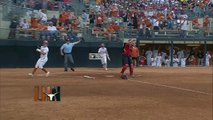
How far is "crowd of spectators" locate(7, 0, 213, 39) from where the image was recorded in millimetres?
28406

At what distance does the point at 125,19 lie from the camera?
107ft

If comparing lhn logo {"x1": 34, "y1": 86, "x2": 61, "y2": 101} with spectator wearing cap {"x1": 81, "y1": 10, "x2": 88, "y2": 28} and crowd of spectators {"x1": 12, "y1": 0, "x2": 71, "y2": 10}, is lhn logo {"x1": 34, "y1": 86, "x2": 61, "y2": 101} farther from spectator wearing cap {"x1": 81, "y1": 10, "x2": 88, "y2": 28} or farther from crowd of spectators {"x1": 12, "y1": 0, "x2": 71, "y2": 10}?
spectator wearing cap {"x1": 81, "y1": 10, "x2": 88, "y2": 28}

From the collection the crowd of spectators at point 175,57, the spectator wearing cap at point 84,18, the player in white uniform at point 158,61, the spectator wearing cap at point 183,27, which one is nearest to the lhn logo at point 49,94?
the spectator wearing cap at point 84,18

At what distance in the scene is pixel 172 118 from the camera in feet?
28.0

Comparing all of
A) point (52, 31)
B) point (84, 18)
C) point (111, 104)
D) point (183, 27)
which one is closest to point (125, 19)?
point (84, 18)

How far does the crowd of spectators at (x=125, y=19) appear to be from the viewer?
93.2ft

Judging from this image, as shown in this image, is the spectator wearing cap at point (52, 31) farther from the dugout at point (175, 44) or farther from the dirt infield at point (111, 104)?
the dirt infield at point (111, 104)

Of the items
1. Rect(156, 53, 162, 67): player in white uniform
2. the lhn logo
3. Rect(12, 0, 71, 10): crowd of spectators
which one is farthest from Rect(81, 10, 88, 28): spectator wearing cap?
the lhn logo

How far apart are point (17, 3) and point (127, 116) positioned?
824 inches

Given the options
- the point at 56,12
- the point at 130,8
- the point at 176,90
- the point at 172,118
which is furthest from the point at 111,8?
the point at 172,118

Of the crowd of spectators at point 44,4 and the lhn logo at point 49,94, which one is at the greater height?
the crowd of spectators at point 44,4

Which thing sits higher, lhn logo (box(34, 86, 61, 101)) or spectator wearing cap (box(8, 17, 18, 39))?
spectator wearing cap (box(8, 17, 18, 39))

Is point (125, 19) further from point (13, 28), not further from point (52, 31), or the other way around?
point (13, 28)

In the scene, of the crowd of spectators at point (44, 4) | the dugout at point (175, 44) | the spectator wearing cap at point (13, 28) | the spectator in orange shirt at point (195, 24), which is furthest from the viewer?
the spectator in orange shirt at point (195, 24)
